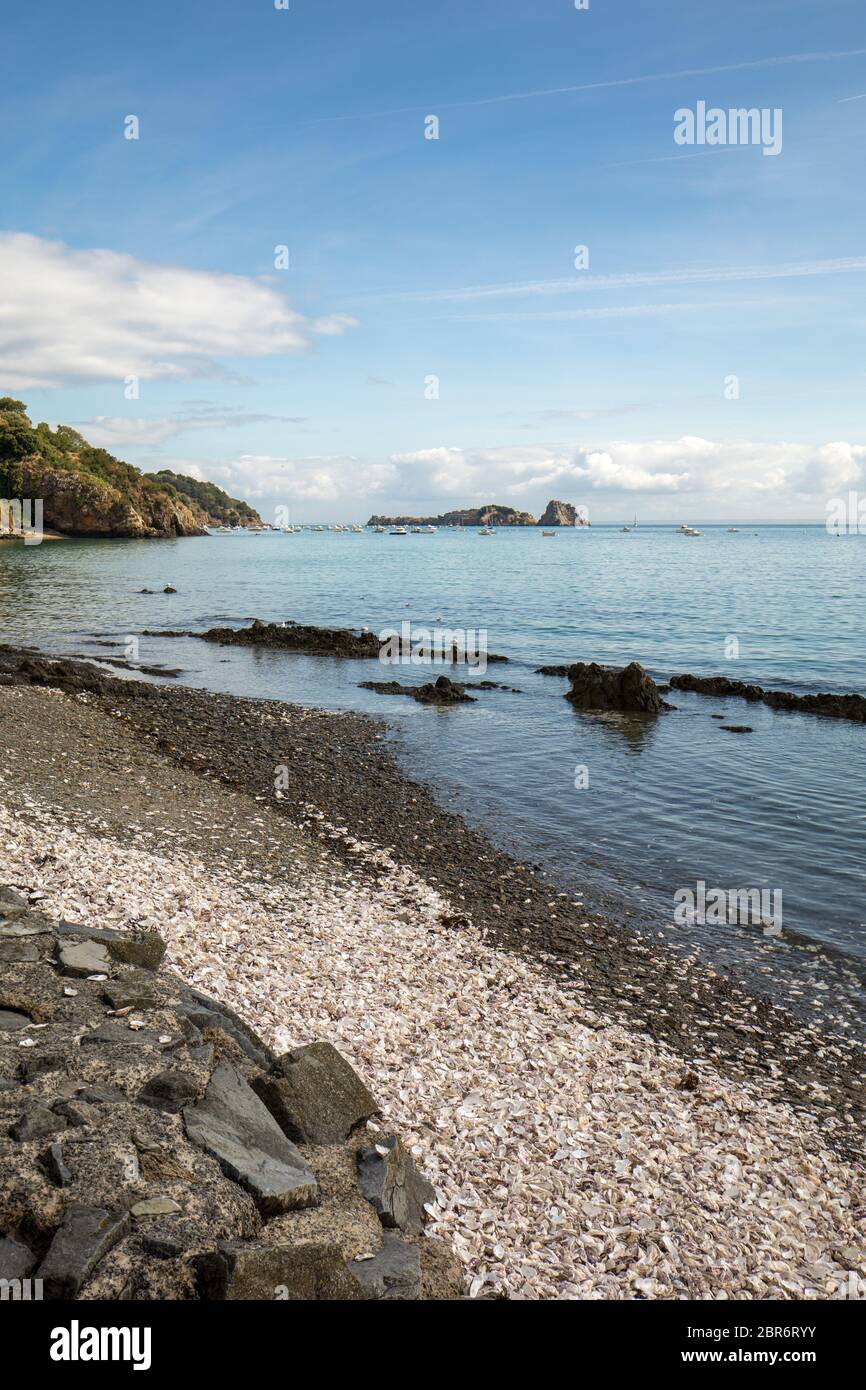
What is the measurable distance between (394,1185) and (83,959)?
4210mm

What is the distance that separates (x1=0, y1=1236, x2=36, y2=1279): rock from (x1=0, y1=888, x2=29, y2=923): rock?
5.02m

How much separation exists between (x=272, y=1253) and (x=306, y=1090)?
2210 mm

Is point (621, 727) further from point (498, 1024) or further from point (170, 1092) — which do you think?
point (170, 1092)

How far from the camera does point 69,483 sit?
157 meters

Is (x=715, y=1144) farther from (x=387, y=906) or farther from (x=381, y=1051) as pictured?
(x=387, y=906)

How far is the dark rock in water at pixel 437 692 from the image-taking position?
112 ft

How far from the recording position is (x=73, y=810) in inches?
671

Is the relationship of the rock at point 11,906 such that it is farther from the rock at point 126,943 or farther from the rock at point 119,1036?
the rock at point 119,1036

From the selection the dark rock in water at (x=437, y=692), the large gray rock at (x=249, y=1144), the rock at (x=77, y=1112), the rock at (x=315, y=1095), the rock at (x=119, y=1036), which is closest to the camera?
the large gray rock at (x=249, y=1144)

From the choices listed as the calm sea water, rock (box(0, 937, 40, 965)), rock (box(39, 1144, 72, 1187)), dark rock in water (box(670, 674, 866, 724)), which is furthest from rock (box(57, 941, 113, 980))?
dark rock in water (box(670, 674, 866, 724))

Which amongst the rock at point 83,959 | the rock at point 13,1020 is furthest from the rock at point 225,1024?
the rock at point 13,1020

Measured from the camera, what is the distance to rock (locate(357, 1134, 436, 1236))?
690 centimetres

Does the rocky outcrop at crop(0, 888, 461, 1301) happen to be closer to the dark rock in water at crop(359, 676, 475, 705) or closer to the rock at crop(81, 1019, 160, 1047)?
the rock at crop(81, 1019, 160, 1047)

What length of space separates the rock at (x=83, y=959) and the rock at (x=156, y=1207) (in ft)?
11.6
